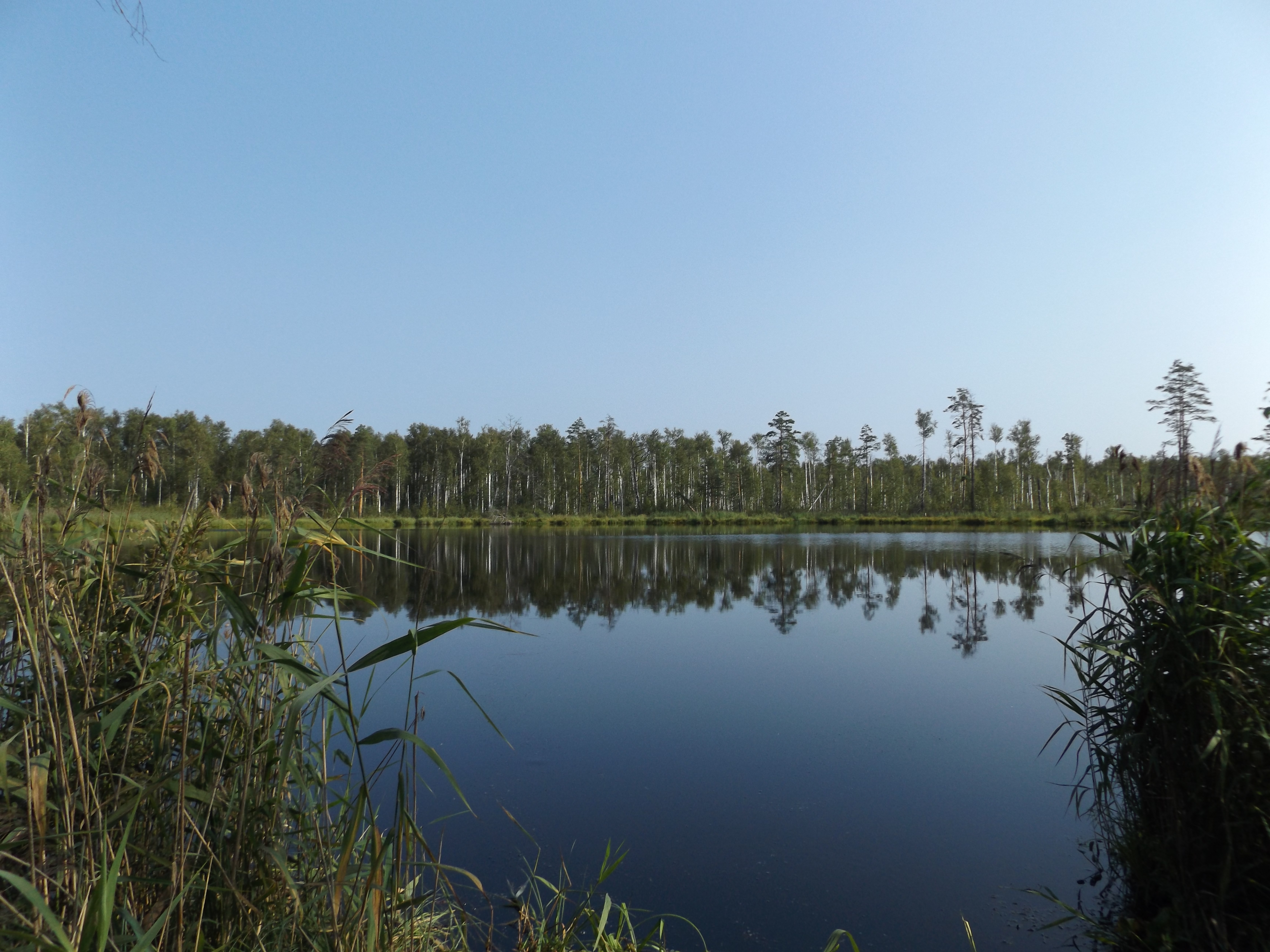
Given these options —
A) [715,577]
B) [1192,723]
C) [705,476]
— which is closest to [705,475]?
[705,476]

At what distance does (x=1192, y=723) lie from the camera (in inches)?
130

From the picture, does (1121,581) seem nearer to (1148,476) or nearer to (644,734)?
(1148,476)

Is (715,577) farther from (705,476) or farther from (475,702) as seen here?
(705,476)

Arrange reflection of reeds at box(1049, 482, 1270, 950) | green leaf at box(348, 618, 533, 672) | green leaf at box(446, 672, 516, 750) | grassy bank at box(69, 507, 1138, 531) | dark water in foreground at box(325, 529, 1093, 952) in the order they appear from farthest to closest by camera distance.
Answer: grassy bank at box(69, 507, 1138, 531) → dark water in foreground at box(325, 529, 1093, 952) → reflection of reeds at box(1049, 482, 1270, 950) → green leaf at box(348, 618, 533, 672) → green leaf at box(446, 672, 516, 750)

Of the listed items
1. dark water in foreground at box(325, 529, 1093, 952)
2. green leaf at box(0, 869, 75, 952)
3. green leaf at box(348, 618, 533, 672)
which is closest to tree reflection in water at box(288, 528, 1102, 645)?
dark water in foreground at box(325, 529, 1093, 952)

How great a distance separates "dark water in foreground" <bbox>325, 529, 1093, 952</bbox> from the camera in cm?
411

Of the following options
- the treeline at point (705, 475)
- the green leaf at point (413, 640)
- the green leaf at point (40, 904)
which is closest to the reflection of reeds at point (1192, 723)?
the green leaf at point (413, 640)

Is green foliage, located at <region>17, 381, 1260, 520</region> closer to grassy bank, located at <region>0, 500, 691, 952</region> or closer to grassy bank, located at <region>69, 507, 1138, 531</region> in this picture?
grassy bank, located at <region>69, 507, 1138, 531</region>

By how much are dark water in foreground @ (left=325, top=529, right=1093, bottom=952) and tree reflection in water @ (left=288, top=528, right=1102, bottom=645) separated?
26 cm

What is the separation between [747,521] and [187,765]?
5469cm

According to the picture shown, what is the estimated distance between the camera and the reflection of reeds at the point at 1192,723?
3014mm

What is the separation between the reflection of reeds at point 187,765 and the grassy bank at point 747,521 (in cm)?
3905

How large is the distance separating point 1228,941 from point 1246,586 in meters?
1.59

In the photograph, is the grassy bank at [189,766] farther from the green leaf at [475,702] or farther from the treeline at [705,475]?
the treeline at [705,475]
